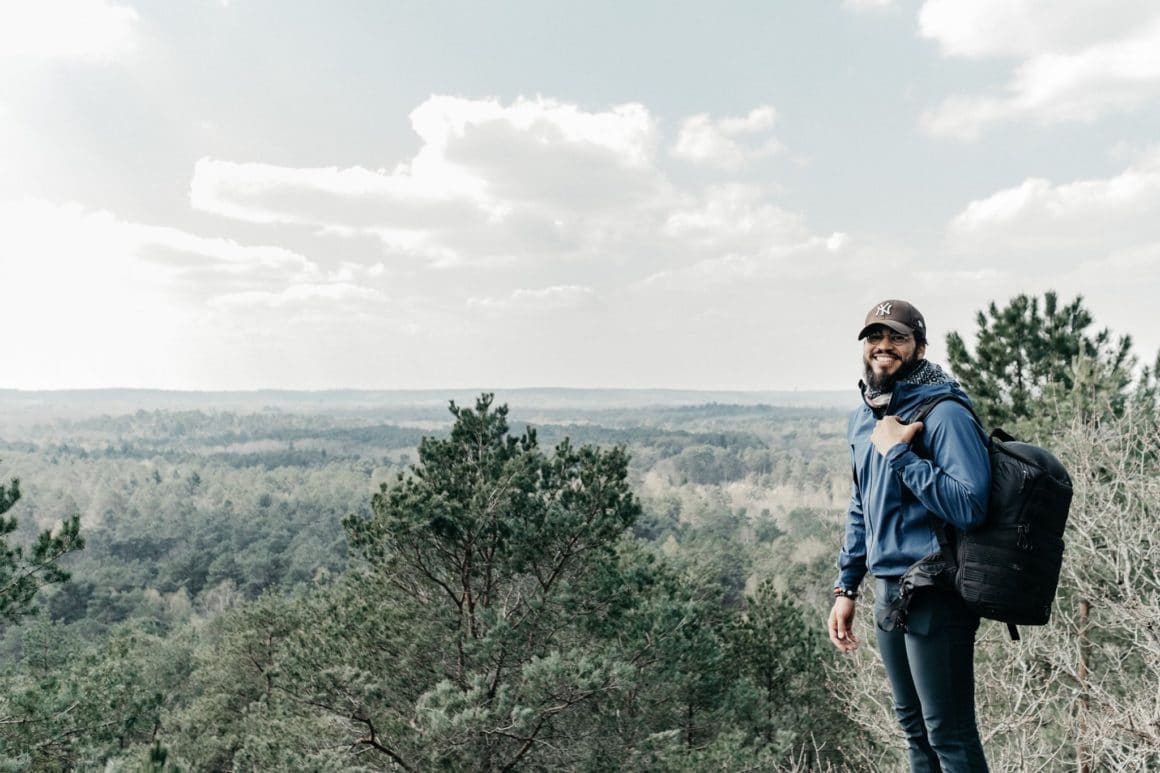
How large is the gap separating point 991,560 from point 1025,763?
1.88 metres

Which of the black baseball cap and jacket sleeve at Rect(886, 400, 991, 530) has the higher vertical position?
the black baseball cap

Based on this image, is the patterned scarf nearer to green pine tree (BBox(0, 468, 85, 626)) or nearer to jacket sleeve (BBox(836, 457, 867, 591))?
jacket sleeve (BBox(836, 457, 867, 591))

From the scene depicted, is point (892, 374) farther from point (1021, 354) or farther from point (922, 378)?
point (1021, 354)

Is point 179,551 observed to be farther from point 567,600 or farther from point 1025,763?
point 1025,763

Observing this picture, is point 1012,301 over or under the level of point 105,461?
over

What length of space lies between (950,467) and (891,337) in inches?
15.5

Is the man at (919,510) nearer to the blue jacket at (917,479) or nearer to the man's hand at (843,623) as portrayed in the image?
the blue jacket at (917,479)

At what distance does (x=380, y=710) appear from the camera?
7.89 meters

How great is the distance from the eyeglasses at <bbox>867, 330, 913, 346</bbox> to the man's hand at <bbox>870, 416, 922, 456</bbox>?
206mm

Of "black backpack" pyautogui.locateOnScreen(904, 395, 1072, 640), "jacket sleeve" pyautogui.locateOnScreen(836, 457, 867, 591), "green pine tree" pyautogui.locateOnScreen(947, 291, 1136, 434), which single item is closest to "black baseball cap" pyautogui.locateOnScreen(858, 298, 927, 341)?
"black backpack" pyautogui.locateOnScreen(904, 395, 1072, 640)

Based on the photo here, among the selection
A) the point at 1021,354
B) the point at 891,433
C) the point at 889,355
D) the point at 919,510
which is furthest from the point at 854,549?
the point at 1021,354

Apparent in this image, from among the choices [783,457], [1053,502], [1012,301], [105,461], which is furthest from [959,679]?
Answer: [105,461]

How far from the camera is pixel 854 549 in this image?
222cm

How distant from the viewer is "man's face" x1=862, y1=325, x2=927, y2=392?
1851 millimetres
